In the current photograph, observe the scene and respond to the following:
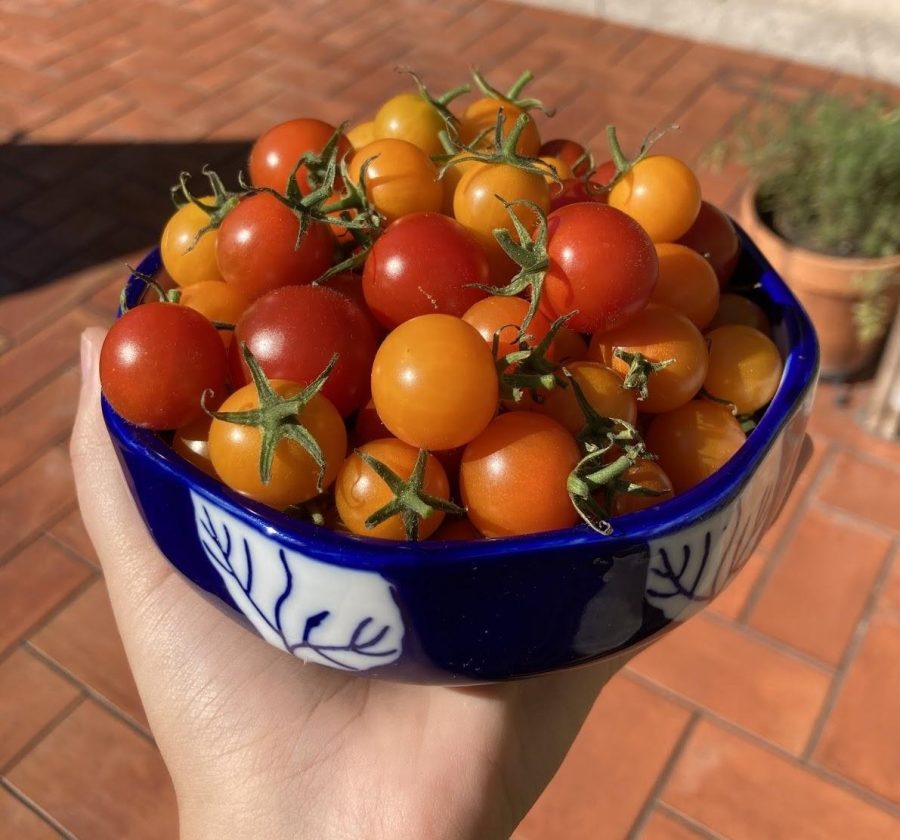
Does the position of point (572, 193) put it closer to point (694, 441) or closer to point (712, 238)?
point (712, 238)

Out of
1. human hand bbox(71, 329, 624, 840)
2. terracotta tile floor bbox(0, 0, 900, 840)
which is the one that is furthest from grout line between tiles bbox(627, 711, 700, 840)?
human hand bbox(71, 329, 624, 840)

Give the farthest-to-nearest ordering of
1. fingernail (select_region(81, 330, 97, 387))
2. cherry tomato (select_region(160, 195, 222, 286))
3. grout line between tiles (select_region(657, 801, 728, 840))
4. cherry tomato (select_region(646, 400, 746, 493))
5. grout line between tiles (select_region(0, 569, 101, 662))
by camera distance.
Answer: grout line between tiles (select_region(0, 569, 101, 662)) → grout line between tiles (select_region(657, 801, 728, 840)) → fingernail (select_region(81, 330, 97, 387)) → cherry tomato (select_region(160, 195, 222, 286)) → cherry tomato (select_region(646, 400, 746, 493))

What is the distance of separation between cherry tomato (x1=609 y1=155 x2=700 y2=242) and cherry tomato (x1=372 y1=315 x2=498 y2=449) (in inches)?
9.7

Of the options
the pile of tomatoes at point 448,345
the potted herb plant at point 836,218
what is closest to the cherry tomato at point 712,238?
the pile of tomatoes at point 448,345

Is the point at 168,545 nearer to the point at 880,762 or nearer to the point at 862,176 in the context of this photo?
the point at 880,762

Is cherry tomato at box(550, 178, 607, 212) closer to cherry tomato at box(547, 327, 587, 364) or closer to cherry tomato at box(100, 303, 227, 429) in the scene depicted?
cherry tomato at box(547, 327, 587, 364)

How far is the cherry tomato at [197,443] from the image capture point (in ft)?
2.42

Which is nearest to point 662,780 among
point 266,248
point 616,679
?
point 616,679

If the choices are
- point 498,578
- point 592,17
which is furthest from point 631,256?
point 592,17

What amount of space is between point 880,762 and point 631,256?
1101mm

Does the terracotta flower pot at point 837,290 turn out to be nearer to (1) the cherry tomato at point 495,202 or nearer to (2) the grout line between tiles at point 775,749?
(2) the grout line between tiles at point 775,749

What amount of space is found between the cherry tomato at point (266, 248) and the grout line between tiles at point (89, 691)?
984 mm

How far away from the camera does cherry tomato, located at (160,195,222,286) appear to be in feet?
2.79

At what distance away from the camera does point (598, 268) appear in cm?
70
